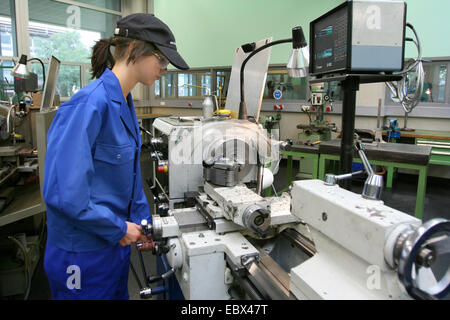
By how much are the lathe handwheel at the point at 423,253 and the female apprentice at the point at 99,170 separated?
2.24 ft

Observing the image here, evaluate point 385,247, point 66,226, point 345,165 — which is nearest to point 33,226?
point 66,226

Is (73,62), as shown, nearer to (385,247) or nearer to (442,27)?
(442,27)

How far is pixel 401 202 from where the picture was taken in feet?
10.8

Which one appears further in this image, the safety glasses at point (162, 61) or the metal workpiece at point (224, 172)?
the metal workpiece at point (224, 172)

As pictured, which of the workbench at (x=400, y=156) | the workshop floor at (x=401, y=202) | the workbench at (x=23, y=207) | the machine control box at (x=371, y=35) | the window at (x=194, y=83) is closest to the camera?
the machine control box at (x=371, y=35)

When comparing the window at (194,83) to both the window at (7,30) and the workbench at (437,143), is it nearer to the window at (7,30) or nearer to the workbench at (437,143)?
the window at (7,30)

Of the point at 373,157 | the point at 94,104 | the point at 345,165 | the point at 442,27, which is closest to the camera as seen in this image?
the point at 94,104

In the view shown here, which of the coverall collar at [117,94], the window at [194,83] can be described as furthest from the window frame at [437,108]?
the coverall collar at [117,94]

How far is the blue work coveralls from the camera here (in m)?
0.79

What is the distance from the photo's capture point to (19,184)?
1.97 metres

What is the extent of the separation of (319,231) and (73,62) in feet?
20.0

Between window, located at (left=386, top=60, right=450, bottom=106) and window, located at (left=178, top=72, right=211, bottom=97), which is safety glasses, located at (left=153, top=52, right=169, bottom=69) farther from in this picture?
window, located at (left=178, top=72, right=211, bottom=97)

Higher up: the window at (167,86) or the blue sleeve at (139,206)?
the window at (167,86)

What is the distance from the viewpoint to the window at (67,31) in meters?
5.25
